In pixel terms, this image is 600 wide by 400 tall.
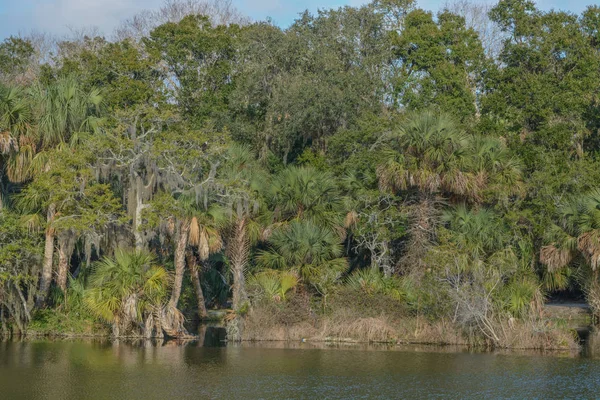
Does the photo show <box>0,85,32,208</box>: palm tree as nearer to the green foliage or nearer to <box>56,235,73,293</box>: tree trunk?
<box>56,235,73,293</box>: tree trunk

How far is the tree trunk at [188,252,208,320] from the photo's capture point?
37.5 metres

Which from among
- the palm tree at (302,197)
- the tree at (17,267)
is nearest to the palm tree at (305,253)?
the palm tree at (302,197)

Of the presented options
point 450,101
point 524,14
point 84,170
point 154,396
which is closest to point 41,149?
point 84,170

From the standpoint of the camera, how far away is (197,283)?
125ft

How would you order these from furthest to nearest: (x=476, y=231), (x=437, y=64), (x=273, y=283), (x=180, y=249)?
(x=437, y=64)
(x=476, y=231)
(x=180, y=249)
(x=273, y=283)

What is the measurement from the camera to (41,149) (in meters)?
34.7

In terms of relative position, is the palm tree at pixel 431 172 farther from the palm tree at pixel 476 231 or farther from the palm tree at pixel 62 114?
the palm tree at pixel 62 114

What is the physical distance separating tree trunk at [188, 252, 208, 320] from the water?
8.02 meters

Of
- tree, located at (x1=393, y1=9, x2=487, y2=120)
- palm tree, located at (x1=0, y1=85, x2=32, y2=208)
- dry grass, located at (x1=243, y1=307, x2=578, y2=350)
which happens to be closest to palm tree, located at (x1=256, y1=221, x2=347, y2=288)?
dry grass, located at (x1=243, y1=307, x2=578, y2=350)

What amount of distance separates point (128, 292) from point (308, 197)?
27.1 feet

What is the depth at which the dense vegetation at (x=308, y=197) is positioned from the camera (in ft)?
102

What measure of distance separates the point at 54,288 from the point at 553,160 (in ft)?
70.5

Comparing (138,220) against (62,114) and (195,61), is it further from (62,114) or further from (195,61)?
(195,61)

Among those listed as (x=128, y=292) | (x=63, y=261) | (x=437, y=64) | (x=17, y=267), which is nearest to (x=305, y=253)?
(x=128, y=292)
